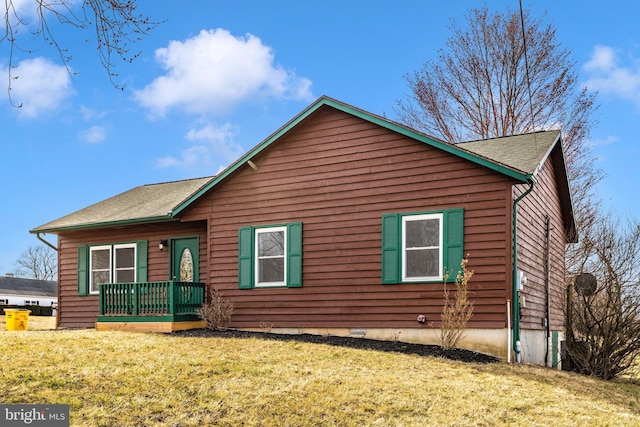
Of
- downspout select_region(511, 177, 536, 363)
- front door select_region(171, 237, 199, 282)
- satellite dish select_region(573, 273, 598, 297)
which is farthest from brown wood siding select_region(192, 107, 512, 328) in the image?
satellite dish select_region(573, 273, 598, 297)

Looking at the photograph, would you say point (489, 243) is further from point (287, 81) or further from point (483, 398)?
point (287, 81)

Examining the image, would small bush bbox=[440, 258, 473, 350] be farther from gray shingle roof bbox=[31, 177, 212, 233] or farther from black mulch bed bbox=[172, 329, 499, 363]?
gray shingle roof bbox=[31, 177, 212, 233]

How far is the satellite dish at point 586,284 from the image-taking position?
15.0m

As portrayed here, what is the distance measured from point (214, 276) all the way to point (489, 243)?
6.73 meters

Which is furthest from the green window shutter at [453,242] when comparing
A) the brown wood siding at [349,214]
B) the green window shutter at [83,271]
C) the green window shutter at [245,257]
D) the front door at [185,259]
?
the green window shutter at [83,271]

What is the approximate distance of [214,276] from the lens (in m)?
16.5

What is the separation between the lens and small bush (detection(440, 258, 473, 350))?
12.7 meters

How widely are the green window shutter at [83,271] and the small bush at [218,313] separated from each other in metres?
5.15

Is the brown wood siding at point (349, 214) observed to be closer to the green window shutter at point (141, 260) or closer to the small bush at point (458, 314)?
the small bush at point (458, 314)

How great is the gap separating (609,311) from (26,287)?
182 ft

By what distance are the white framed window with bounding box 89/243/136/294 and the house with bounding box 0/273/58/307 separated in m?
40.6

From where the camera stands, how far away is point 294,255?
15180 mm

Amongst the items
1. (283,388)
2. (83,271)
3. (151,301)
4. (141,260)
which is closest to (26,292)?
(83,271)

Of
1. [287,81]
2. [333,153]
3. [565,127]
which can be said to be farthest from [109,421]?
[565,127]
